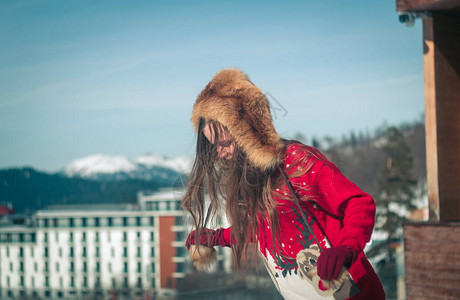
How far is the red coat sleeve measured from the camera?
1519 millimetres

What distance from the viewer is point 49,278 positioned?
3046 inches

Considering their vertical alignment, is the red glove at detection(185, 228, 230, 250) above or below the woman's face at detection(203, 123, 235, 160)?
below

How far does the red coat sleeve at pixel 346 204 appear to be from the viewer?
1.52m

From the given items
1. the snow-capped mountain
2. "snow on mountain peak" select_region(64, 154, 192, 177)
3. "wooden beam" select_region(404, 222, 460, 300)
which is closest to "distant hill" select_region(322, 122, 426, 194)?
"wooden beam" select_region(404, 222, 460, 300)

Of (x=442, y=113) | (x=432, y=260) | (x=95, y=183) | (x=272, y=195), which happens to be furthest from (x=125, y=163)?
(x=272, y=195)

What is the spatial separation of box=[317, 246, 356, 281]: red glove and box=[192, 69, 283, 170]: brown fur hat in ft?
1.29

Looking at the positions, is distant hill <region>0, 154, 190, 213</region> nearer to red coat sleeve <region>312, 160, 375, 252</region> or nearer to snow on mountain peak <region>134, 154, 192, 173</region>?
red coat sleeve <region>312, 160, 375, 252</region>

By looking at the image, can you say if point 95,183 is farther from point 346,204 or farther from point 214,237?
point 346,204

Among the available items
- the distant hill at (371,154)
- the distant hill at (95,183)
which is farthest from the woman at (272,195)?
the distant hill at (95,183)

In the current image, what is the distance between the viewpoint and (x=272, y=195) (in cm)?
178

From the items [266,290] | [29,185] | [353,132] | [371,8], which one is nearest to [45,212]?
[29,185]

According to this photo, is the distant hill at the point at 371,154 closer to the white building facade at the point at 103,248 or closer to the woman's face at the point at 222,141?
the white building facade at the point at 103,248

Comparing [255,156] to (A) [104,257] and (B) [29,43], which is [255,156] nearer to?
(A) [104,257]

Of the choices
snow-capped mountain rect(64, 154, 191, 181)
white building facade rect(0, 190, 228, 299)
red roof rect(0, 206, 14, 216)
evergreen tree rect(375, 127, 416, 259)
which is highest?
snow-capped mountain rect(64, 154, 191, 181)
